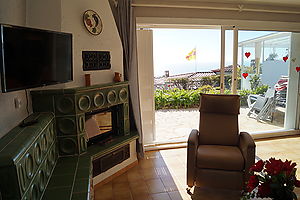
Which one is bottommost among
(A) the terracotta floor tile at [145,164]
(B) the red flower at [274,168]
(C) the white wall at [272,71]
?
(A) the terracotta floor tile at [145,164]

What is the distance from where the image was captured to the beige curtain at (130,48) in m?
2.98

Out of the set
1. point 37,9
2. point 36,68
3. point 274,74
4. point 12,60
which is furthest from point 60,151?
point 274,74

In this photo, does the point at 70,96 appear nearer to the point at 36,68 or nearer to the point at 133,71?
the point at 36,68

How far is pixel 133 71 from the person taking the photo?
3109 mm

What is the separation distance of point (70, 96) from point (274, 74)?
3.74 m

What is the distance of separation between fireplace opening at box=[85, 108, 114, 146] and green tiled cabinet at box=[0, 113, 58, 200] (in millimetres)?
645

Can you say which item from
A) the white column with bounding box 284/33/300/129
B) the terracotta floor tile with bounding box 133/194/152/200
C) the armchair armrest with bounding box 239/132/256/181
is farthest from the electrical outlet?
the white column with bounding box 284/33/300/129

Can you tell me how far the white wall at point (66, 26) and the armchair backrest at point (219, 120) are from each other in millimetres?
1277

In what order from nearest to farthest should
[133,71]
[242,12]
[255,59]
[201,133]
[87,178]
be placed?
[87,178] → [201,133] → [133,71] → [242,12] → [255,59]

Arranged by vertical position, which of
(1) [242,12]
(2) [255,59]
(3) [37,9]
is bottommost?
(2) [255,59]

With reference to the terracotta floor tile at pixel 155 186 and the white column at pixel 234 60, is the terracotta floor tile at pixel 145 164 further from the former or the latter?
the white column at pixel 234 60

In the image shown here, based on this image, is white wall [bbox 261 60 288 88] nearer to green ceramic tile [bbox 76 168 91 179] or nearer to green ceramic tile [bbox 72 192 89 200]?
green ceramic tile [bbox 76 168 91 179]

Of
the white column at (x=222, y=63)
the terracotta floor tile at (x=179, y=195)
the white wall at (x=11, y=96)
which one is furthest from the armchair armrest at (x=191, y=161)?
the white column at (x=222, y=63)

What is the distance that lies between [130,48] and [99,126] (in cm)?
119
